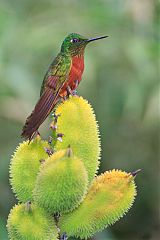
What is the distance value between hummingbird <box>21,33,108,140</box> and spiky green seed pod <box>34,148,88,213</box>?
15cm

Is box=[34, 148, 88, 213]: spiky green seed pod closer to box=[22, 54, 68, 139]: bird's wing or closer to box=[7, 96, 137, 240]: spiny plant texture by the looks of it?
box=[7, 96, 137, 240]: spiny plant texture

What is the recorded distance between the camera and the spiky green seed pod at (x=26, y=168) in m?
1.74

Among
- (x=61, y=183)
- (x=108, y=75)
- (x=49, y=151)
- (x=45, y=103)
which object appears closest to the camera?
(x=61, y=183)

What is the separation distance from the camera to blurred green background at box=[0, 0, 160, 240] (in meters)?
4.00

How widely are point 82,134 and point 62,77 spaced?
31cm

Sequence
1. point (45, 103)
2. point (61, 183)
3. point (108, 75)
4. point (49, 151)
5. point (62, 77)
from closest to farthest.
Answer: point (61, 183) → point (49, 151) → point (45, 103) → point (62, 77) → point (108, 75)

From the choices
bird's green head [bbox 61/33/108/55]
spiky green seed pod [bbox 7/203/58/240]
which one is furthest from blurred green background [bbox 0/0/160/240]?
spiky green seed pod [bbox 7/203/58/240]

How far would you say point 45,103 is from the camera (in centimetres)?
184

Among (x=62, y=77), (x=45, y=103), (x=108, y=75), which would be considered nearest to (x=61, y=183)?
(x=45, y=103)

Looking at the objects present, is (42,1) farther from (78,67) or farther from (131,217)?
(78,67)

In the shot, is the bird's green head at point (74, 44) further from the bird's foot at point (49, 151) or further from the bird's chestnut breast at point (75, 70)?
the bird's foot at point (49, 151)

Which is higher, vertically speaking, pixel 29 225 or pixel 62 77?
pixel 62 77

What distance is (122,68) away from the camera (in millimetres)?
4660

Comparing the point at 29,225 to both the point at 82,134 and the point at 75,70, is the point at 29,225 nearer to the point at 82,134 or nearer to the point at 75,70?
the point at 82,134
